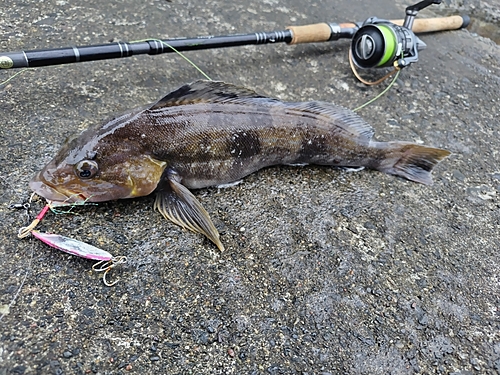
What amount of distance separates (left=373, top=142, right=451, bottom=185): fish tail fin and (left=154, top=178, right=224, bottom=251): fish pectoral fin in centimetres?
136

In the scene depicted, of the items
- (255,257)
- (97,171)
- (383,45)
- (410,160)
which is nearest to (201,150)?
→ (97,171)

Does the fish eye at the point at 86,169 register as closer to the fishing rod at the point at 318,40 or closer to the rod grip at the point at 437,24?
the fishing rod at the point at 318,40

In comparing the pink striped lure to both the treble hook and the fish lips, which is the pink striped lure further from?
the fish lips

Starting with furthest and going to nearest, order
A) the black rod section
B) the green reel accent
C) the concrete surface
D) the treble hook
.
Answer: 1. the green reel accent
2. the black rod section
3. the treble hook
4. the concrete surface

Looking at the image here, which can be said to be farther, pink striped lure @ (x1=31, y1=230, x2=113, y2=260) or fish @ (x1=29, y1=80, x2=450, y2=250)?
fish @ (x1=29, y1=80, x2=450, y2=250)

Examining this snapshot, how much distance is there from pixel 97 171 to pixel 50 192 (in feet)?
0.86

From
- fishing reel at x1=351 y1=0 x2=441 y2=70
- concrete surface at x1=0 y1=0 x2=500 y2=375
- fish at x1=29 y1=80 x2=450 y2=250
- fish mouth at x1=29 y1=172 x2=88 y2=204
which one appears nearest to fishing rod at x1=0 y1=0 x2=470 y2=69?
fishing reel at x1=351 y1=0 x2=441 y2=70

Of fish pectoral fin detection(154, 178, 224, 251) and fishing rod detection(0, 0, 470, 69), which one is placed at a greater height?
fishing rod detection(0, 0, 470, 69)

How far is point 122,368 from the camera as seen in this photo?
6.34 ft

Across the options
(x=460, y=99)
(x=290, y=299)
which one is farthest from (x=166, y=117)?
(x=460, y=99)

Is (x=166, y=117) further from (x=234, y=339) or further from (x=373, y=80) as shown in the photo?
(x=373, y=80)

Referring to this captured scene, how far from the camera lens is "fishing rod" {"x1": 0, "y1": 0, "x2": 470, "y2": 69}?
10.6ft

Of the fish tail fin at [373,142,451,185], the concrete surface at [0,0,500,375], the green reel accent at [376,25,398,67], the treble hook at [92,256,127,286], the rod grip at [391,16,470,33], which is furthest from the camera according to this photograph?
the rod grip at [391,16,470,33]

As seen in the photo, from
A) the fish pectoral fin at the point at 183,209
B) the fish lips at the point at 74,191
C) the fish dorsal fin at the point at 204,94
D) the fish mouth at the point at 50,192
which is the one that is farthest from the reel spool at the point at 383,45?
the fish mouth at the point at 50,192
